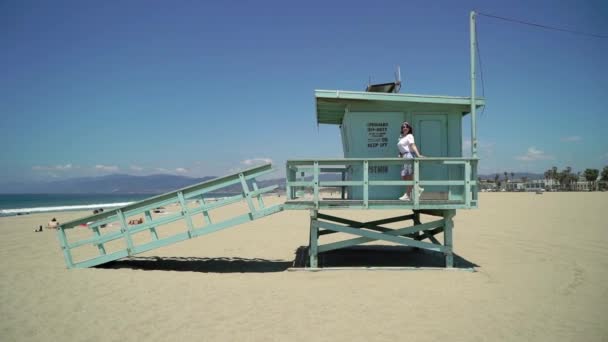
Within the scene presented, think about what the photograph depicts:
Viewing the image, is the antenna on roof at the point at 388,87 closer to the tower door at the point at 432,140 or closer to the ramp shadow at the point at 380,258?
the tower door at the point at 432,140

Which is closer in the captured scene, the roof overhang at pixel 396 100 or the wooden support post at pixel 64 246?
the wooden support post at pixel 64 246

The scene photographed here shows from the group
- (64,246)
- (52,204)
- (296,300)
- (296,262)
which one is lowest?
(52,204)

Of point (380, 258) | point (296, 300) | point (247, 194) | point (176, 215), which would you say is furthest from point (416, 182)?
point (176, 215)

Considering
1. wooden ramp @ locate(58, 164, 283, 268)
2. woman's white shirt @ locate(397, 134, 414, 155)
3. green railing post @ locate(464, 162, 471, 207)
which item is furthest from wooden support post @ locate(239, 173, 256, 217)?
green railing post @ locate(464, 162, 471, 207)

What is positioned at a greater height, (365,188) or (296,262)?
(365,188)

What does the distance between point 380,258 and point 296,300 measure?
4.20 m

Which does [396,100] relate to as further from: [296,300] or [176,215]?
[176,215]

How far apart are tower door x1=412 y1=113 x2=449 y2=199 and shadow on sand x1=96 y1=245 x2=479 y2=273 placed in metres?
1.88

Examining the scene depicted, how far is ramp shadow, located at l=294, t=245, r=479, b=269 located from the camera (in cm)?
864

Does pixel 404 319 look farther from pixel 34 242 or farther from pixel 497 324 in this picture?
pixel 34 242

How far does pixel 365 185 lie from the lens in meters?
7.19

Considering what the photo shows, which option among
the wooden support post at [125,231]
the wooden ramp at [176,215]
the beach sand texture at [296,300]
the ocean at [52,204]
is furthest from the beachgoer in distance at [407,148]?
the ocean at [52,204]

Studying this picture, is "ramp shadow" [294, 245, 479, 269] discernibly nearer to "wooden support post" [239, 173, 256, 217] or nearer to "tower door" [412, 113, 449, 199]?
"tower door" [412, 113, 449, 199]

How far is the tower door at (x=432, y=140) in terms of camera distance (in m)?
8.48
